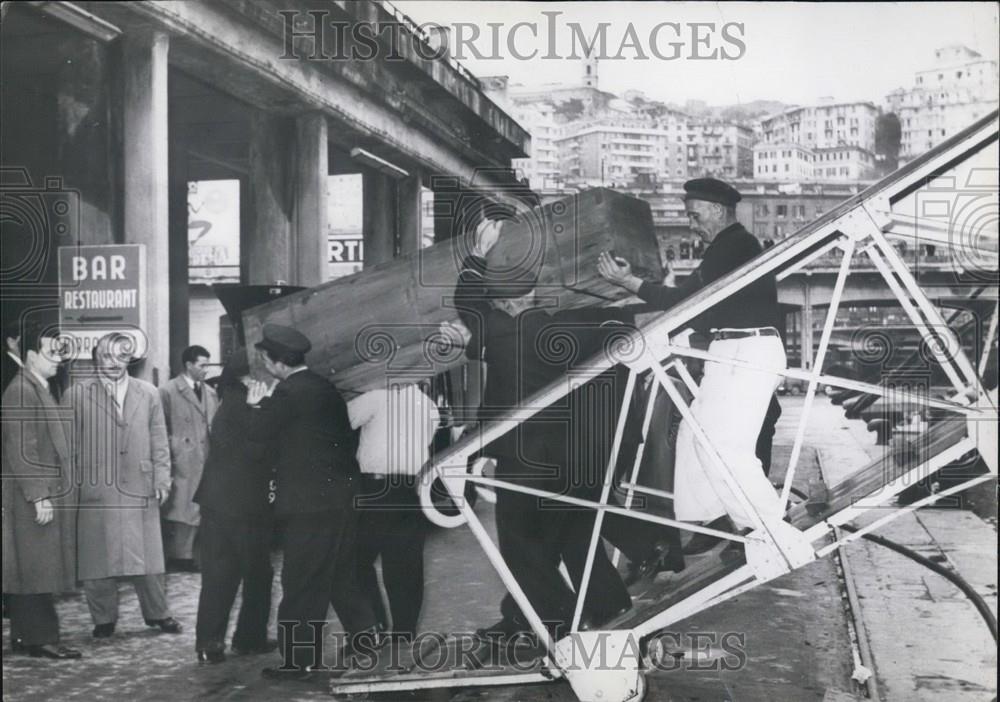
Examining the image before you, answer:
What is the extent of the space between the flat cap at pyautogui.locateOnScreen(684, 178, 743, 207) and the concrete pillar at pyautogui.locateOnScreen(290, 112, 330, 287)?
9.34 ft

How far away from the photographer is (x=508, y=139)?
5773 millimetres

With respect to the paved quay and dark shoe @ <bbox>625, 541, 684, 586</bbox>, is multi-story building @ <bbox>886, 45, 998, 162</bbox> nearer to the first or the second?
→ the paved quay

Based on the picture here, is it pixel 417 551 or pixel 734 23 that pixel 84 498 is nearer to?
pixel 417 551

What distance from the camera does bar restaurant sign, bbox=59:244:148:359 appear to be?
4.51m

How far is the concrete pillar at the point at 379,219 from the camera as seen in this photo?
22.5 feet

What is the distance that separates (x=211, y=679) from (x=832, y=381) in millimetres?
2799

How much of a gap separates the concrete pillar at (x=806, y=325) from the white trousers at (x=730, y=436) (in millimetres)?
505

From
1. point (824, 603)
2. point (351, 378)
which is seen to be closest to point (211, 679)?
point (351, 378)

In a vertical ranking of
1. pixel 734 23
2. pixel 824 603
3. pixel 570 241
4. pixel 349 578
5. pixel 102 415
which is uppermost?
pixel 734 23

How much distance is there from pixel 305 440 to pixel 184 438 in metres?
1.49

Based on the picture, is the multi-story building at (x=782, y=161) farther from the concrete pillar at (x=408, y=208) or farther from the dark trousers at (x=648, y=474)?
the concrete pillar at (x=408, y=208)

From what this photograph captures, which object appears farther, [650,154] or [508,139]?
[508,139]

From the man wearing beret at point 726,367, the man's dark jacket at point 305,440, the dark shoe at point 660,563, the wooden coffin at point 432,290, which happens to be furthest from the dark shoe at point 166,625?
the man wearing beret at point 726,367

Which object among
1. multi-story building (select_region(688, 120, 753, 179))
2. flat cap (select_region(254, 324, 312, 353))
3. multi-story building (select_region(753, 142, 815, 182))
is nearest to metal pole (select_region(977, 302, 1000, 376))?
multi-story building (select_region(753, 142, 815, 182))
